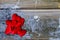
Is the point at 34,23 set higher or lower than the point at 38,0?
lower

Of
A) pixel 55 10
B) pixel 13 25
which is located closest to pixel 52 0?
pixel 55 10

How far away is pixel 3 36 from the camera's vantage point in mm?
800

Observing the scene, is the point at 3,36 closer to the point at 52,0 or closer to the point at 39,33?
the point at 39,33

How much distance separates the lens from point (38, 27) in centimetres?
82

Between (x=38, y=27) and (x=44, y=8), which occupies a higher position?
(x=44, y=8)

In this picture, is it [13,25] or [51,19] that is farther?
[51,19]

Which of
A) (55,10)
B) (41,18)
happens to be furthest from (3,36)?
(55,10)

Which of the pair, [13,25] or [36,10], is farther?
[36,10]

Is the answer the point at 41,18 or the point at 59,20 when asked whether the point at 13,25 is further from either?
the point at 59,20

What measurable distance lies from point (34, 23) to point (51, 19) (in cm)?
12

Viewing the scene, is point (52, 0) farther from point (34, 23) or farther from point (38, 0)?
point (34, 23)

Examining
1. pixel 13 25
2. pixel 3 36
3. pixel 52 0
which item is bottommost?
pixel 3 36

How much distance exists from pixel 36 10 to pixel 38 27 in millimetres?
117

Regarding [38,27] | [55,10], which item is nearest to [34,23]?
[38,27]
